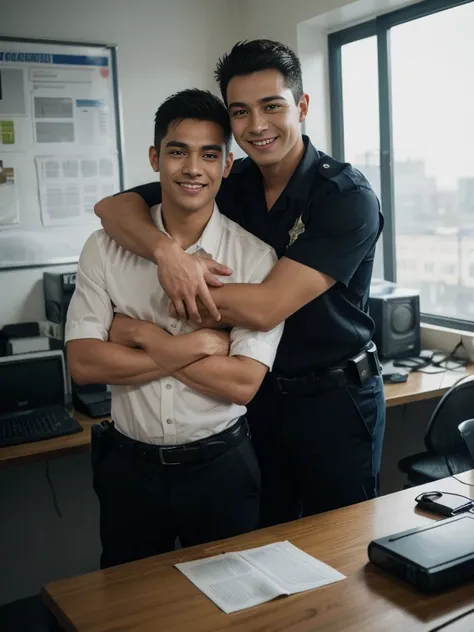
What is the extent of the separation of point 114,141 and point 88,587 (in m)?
2.52

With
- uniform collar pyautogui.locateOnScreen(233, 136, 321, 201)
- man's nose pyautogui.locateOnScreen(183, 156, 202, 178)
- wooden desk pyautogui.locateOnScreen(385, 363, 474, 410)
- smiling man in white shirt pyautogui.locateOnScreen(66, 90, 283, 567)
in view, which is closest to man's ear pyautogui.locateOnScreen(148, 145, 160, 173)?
smiling man in white shirt pyautogui.locateOnScreen(66, 90, 283, 567)

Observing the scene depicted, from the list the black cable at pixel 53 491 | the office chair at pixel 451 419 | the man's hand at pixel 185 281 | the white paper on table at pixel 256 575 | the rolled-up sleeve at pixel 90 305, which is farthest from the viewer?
the black cable at pixel 53 491

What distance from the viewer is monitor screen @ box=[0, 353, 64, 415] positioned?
9.12 ft

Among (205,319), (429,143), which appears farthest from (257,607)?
(429,143)

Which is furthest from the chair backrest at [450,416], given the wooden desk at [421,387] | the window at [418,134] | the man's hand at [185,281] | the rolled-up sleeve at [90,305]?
the rolled-up sleeve at [90,305]

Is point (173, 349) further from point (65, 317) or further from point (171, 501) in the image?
point (65, 317)

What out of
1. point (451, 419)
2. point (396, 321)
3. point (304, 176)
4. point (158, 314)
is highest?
point (304, 176)

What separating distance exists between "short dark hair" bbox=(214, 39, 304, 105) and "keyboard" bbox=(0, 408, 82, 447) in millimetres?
1298

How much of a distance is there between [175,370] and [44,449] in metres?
0.87

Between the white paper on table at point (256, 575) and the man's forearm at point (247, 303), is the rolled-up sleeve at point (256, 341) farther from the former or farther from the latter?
the white paper on table at point (256, 575)

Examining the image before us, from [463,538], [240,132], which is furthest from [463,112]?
[463,538]

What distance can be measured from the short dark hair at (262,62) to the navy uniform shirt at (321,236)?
192mm

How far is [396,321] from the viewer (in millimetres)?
3354

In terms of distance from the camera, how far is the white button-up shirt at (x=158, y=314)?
178 centimetres
